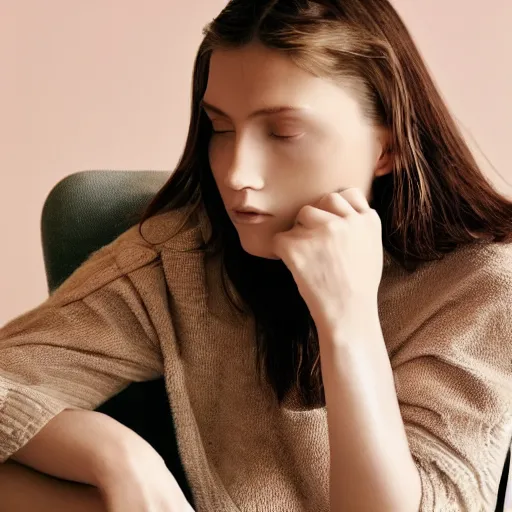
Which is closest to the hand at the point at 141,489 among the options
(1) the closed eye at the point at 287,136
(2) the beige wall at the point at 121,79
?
(1) the closed eye at the point at 287,136

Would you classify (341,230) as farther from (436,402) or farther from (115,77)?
(115,77)

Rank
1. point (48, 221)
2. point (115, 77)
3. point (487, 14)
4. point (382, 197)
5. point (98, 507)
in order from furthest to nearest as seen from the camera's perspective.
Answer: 1. point (115, 77)
2. point (487, 14)
3. point (48, 221)
4. point (382, 197)
5. point (98, 507)

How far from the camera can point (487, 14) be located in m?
A: 1.60

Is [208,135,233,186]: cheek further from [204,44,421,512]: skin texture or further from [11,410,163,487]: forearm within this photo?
[11,410,163,487]: forearm

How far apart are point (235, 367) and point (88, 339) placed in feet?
0.58

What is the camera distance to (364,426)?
0.80 m

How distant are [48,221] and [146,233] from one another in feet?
0.71

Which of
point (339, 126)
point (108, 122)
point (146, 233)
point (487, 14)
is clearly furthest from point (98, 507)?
point (487, 14)

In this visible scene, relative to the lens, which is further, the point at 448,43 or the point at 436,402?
the point at 448,43

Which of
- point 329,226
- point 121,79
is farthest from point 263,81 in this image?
point 121,79

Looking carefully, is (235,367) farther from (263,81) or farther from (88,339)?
(263,81)

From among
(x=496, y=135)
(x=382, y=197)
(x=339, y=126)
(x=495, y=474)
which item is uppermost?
(x=339, y=126)

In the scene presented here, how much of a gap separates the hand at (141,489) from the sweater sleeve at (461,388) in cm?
25

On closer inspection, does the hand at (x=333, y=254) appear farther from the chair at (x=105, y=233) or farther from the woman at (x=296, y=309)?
the chair at (x=105, y=233)
